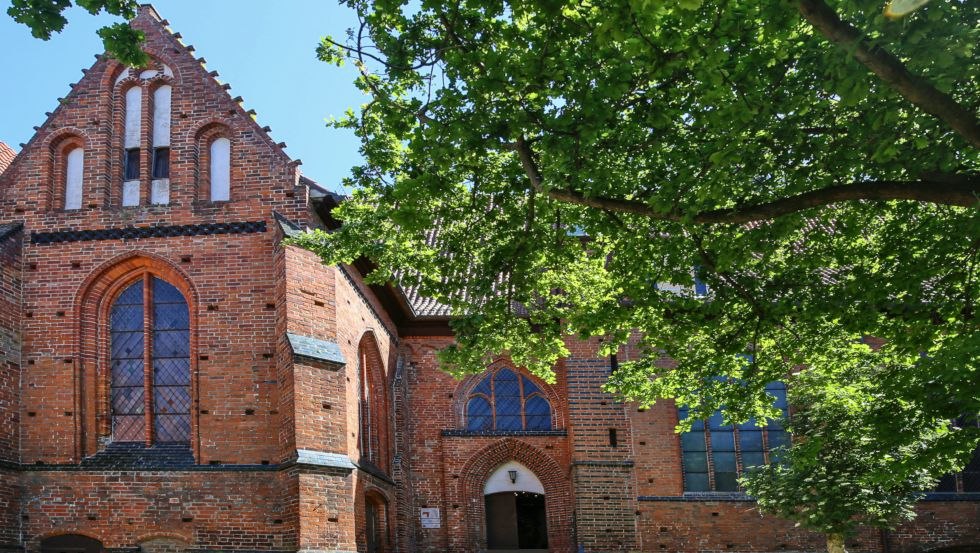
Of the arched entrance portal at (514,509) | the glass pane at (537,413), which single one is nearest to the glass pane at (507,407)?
the glass pane at (537,413)

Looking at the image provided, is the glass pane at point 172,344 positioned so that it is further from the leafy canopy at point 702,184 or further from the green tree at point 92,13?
the green tree at point 92,13

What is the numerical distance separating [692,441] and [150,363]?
38.2 feet

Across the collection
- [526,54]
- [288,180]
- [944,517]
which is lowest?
[944,517]

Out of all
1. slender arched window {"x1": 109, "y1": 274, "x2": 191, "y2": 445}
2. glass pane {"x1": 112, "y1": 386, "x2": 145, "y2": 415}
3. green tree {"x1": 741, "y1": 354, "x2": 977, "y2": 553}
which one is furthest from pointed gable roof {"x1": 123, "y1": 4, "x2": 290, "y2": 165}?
green tree {"x1": 741, "y1": 354, "x2": 977, "y2": 553}

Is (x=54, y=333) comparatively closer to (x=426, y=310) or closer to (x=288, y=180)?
(x=288, y=180)

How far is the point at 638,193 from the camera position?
1137 cm

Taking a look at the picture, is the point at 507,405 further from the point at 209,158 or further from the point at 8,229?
the point at 8,229

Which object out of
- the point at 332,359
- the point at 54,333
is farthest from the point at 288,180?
the point at 54,333

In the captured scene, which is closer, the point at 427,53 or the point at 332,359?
the point at 427,53

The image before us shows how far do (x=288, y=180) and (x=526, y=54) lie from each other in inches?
295

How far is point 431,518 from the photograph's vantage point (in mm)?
21531

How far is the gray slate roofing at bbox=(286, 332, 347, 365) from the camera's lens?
609 inches

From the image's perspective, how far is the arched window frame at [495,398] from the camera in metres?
22.6

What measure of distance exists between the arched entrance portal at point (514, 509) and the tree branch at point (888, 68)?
604 inches
